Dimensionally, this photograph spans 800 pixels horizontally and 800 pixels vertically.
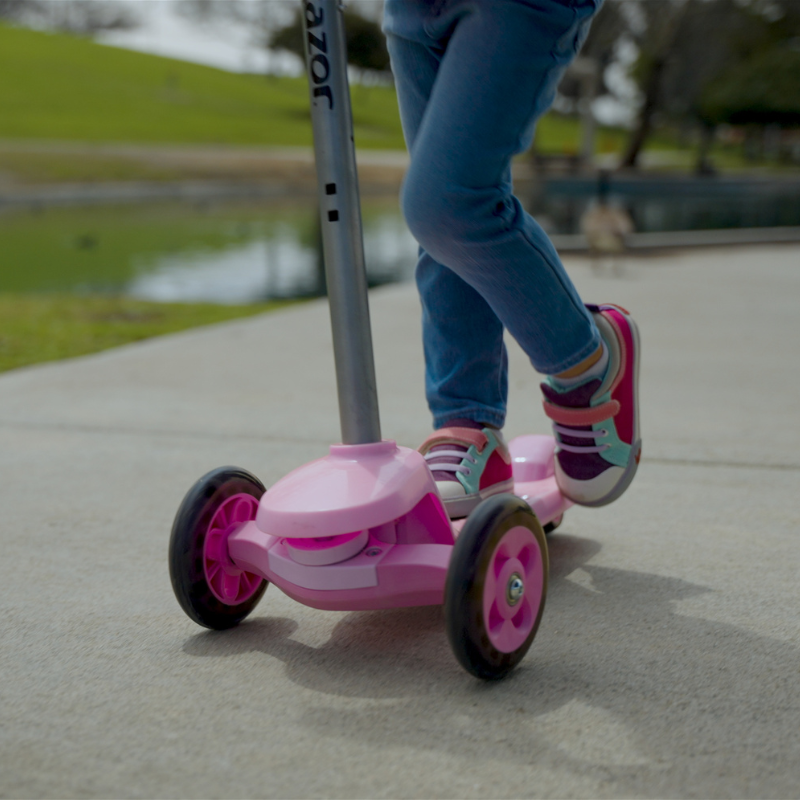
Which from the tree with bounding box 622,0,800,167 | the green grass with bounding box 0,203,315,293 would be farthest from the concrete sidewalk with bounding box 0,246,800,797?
the tree with bounding box 622,0,800,167

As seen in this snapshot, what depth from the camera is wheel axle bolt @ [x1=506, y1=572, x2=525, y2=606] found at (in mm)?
1188

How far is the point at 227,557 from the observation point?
135 cm

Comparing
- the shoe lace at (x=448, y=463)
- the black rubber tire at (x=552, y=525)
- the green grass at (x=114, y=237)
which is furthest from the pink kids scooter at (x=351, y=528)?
the green grass at (x=114, y=237)

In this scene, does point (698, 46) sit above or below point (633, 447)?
above

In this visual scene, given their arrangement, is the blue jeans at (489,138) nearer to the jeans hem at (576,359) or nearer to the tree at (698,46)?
the jeans hem at (576,359)

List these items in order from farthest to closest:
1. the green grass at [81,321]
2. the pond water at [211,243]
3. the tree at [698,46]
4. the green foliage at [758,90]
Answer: the green foliage at [758,90]
the tree at [698,46]
the pond water at [211,243]
the green grass at [81,321]

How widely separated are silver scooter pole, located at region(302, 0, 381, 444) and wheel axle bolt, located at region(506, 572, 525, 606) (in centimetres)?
27

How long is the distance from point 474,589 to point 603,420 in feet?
1.68

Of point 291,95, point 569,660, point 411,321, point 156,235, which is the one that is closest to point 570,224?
point 156,235

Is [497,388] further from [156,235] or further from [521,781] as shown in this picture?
[156,235]

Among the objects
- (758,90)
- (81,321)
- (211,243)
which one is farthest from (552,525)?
(758,90)

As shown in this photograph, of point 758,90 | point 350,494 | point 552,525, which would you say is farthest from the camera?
point 758,90

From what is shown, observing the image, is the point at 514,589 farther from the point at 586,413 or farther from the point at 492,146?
the point at 492,146

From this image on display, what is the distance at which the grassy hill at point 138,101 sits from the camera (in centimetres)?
3472
